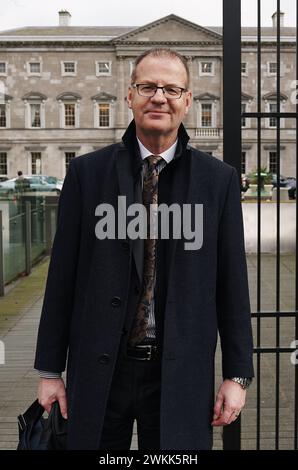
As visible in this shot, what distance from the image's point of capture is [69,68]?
185 feet

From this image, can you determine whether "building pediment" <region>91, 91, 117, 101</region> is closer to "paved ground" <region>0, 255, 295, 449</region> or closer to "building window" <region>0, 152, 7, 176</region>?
"building window" <region>0, 152, 7, 176</region>

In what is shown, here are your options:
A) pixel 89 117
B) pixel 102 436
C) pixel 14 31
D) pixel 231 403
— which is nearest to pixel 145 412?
pixel 102 436

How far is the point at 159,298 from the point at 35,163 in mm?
56546

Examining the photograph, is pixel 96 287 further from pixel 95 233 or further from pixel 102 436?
pixel 102 436

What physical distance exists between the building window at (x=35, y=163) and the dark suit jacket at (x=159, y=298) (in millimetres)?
55818

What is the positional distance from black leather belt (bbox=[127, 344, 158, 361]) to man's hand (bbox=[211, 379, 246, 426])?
27 cm

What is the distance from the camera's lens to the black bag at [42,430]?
196 cm

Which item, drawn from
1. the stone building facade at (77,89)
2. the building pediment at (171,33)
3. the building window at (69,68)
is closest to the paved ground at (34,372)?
the stone building facade at (77,89)

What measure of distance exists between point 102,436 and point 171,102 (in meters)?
1.17

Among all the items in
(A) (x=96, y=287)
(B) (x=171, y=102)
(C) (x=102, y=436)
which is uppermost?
(B) (x=171, y=102)

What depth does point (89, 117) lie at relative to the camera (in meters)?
55.9

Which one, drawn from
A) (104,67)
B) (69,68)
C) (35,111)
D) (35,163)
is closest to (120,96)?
(104,67)

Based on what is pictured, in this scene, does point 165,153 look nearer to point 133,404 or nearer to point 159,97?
point 159,97

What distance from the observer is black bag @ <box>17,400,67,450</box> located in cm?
196
